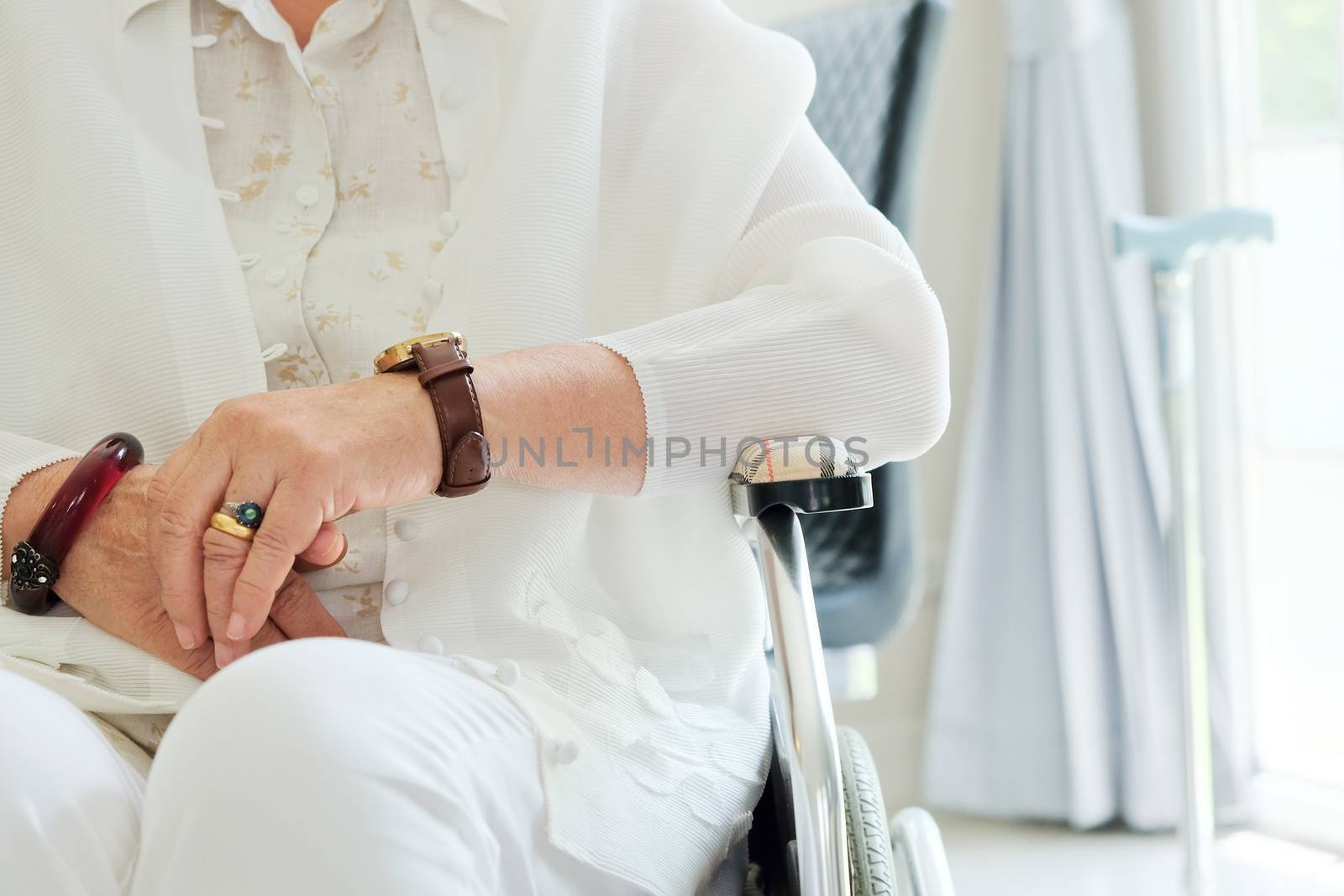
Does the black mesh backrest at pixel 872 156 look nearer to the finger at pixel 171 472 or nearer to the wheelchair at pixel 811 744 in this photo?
the wheelchair at pixel 811 744

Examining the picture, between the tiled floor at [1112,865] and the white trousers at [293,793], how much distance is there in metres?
1.58

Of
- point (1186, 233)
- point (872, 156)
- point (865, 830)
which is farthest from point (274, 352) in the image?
point (1186, 233)

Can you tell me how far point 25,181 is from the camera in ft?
3.06

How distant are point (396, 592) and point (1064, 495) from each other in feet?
5.08

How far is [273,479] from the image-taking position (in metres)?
0.67

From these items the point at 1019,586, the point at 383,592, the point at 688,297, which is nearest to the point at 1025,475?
the point at 1019,586

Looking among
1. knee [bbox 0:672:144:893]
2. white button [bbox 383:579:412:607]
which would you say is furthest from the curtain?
knee [bbox 0:672:144:893]

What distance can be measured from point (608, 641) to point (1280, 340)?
1.77 metres

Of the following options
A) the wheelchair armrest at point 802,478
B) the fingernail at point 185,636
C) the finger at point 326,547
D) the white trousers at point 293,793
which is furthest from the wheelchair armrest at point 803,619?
the fingernail at point 185,636

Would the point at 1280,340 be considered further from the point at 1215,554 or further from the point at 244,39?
the point at 244,39

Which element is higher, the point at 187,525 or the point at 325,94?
the point at 325,94

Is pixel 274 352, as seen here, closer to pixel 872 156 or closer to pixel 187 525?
pixel 187 525

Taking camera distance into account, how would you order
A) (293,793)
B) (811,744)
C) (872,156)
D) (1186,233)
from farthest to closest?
(1186,233) < (872,156) < (811,744) < (293,793)

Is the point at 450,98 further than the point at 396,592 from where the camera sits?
Yes
